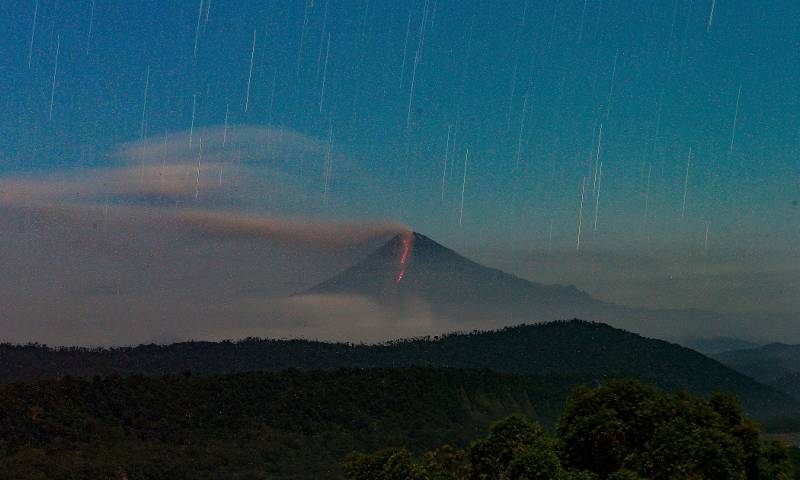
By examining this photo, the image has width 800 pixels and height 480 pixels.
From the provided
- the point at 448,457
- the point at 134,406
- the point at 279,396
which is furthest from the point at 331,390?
the point at 448,457

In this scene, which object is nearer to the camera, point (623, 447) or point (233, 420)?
point (623, 447)

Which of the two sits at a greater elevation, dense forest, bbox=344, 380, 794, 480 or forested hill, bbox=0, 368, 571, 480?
dense forest, bbox=344, 380, 794, 480

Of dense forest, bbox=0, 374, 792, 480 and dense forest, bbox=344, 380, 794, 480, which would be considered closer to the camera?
dense forest, bbox=344, 380, 794, 480

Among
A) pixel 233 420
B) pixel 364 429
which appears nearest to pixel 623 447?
pixel 233 420

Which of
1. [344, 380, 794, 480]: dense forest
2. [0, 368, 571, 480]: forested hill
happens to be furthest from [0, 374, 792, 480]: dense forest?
[0, 368, 571, 480]: forested hill

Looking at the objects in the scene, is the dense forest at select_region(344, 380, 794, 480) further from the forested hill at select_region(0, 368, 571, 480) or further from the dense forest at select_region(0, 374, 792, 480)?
the forested hill at select_region(0, 368, 571, 480)

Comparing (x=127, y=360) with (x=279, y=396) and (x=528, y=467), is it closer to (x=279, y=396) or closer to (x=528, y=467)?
(x=279, y=396)

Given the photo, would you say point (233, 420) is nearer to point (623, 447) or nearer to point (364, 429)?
point (364, 429)
